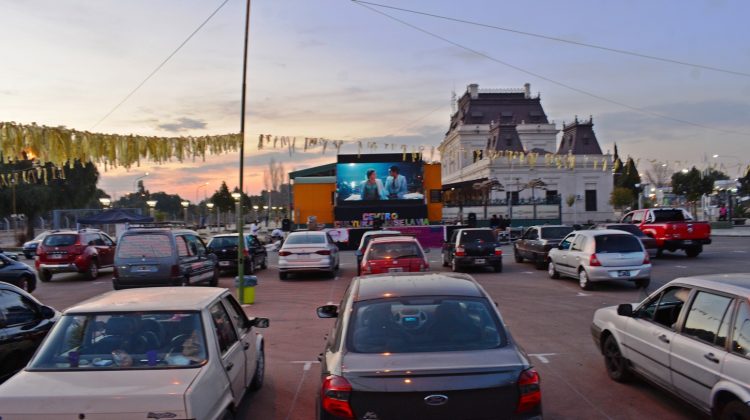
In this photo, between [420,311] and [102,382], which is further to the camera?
[420,311]

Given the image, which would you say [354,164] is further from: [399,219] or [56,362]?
[56,362]

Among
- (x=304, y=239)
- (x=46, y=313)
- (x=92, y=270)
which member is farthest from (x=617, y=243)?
(x=92, y=270)

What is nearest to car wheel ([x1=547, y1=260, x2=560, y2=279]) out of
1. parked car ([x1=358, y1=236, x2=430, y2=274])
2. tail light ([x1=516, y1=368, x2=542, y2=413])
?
parked car ([x1=358, y1=236, x2=430, y2=274])

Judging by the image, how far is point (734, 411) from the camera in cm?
498

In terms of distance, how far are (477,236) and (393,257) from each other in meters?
7.56

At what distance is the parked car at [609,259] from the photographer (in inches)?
619

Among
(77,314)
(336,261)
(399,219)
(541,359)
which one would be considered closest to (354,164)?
(399,219)

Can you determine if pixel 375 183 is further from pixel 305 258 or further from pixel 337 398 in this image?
pixel 337 398

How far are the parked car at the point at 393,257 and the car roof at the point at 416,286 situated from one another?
8699mm

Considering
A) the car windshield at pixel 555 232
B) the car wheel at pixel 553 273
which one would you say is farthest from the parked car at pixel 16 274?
the car windshield at pixel 555 232

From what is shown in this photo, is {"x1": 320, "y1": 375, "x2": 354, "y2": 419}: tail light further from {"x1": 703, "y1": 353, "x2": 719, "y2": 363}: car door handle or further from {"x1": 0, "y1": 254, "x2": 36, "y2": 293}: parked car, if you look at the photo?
{"x1": 0, "y1": 254, "x2": 36, "y2": 293}: parked car

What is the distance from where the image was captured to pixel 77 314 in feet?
17.3

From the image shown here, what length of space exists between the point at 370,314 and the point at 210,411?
145 centimetres

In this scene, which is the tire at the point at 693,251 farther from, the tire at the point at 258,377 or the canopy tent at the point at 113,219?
the canopy tent at the point at 113,219
